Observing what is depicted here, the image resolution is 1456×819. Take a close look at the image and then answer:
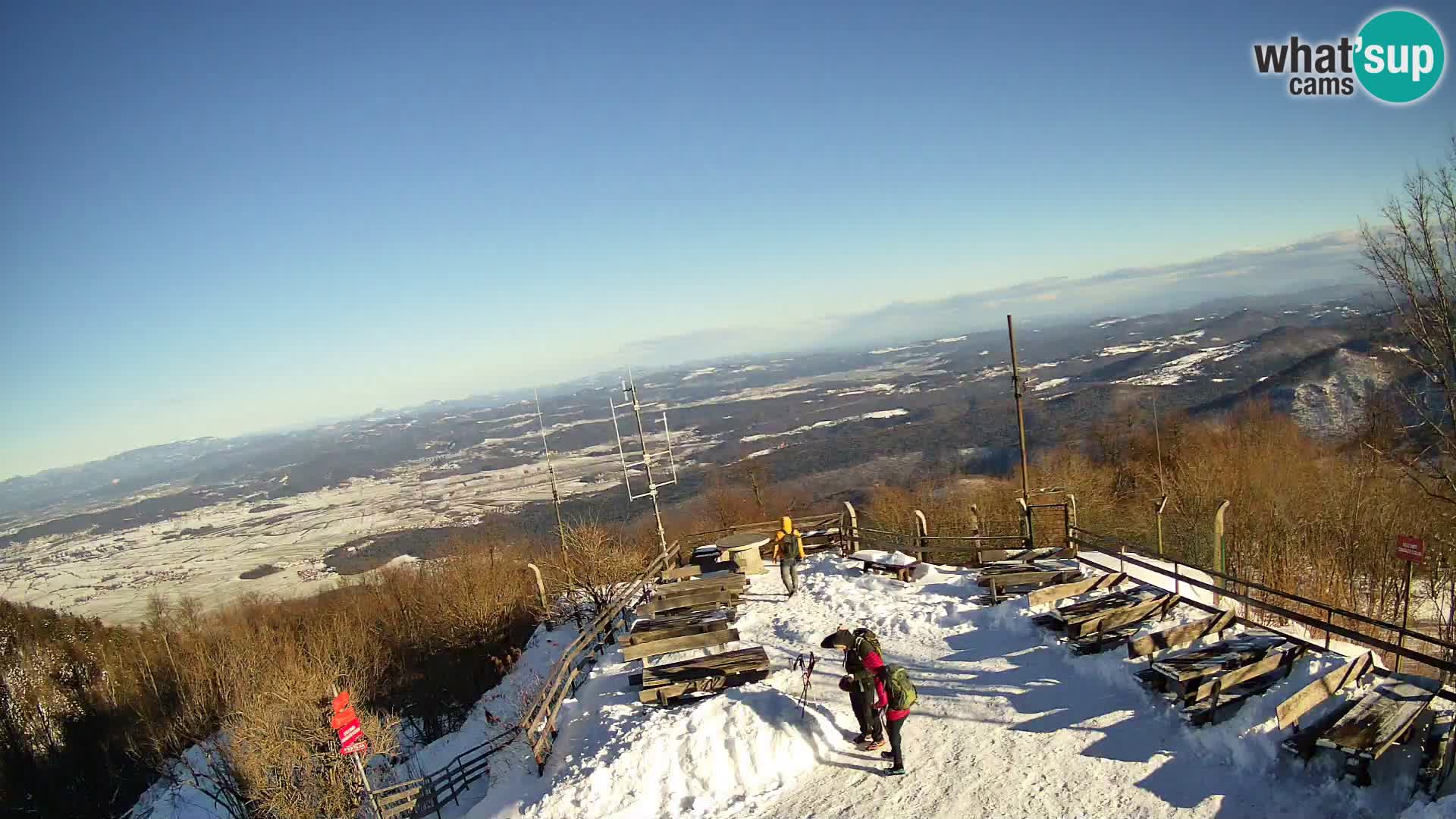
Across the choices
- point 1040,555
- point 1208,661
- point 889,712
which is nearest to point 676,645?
point 889,712

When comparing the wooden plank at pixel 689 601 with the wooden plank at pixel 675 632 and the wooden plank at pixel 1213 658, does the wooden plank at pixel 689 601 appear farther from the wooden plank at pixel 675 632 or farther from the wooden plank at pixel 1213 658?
the wooden plank at pixel 1213 658

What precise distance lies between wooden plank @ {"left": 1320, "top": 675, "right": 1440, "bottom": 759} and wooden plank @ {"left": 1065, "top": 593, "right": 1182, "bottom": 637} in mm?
3377

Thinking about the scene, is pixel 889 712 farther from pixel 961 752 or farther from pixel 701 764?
pixel 701 764

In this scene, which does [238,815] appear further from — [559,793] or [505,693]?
[559,793]

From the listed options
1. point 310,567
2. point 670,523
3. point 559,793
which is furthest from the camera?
point 310,567

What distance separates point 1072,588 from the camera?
13625mm

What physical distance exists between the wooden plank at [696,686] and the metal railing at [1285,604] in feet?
24.5

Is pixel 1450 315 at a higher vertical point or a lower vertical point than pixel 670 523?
higher

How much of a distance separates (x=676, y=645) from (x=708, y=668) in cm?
141

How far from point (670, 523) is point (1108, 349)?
137m

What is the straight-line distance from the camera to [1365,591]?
862 inches

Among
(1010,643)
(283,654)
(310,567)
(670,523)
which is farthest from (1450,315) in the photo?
(310,567)

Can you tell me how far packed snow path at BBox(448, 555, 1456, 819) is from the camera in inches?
300

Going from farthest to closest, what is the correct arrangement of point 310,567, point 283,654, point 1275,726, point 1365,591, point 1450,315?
point 310,567 → point 283,654 → point 1365,591 → point 1450,315 → point 1275,726
